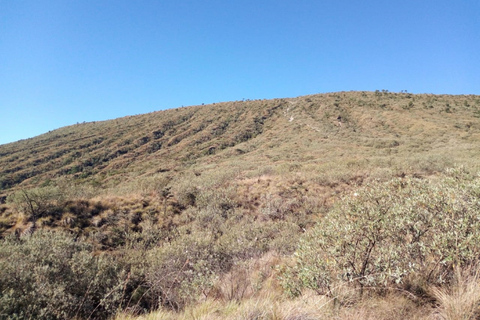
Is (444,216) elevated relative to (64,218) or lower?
elevated

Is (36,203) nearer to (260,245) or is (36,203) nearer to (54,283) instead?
(54,283)

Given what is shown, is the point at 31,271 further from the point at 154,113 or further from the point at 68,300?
the point at 154,113

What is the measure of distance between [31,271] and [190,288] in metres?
3.31

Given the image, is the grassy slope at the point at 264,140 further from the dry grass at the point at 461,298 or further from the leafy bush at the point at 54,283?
the leafy bush at the point at 54,283

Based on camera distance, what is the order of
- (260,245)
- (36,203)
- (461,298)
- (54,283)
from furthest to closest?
1. (36,203)
2. (260,245)
3. (54,283)
4. (461,298)

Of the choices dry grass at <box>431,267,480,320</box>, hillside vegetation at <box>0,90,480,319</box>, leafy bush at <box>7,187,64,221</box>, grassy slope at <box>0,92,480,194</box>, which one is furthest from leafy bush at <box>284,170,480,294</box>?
grassy slope at <box>0,92,480,194</box>

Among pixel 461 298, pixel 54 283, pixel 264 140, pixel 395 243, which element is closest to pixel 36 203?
pixel 54 283

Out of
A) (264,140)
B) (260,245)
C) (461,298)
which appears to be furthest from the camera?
(264,140)

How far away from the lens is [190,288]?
461 centimetres

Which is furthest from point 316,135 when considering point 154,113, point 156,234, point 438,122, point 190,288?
point 154,113

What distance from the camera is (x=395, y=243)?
3268mm

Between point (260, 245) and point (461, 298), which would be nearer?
point (461, 298)

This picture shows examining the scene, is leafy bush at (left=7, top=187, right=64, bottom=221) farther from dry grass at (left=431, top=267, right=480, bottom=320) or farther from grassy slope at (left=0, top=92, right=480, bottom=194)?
grassy slope at (left=0, top=92, right=480, bottom=194)

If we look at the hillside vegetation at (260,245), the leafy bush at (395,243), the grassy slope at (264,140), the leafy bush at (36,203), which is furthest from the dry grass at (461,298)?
the grassy slope at (264,140)
